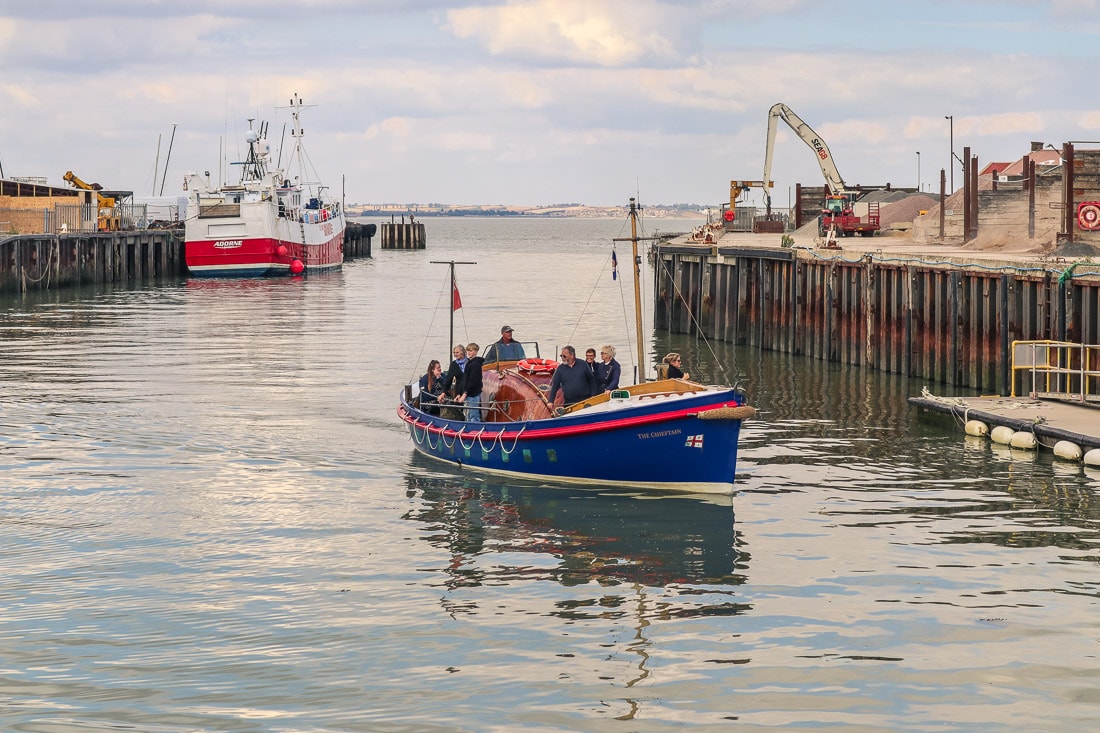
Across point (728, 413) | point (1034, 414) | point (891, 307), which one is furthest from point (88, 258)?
point (728, 413)

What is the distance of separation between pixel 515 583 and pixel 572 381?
722 cm

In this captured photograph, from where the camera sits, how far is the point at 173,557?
1919 cm

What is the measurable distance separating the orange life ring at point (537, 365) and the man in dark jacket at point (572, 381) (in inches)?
105

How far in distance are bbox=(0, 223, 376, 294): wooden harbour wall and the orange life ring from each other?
50380 millimetres

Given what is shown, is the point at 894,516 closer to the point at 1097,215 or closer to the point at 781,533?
the point at 781,533

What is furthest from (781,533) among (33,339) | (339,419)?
(33,339)

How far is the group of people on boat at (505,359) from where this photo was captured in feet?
80.8

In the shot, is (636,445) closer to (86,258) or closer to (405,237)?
(86,258)

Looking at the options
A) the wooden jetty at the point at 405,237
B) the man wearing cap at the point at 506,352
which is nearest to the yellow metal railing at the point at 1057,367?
the man wearing cap at the point at 506,352

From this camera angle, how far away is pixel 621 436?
22859 millimetres

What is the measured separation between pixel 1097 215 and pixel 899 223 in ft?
112

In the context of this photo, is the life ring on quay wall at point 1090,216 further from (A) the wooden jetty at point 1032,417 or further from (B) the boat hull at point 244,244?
(B) the boat hull at point 244,244

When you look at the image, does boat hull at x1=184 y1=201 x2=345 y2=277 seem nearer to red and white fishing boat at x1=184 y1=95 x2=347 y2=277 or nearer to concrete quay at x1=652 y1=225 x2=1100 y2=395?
red and white fishing boat at x1=184 y1=95 x2=347 y2=277

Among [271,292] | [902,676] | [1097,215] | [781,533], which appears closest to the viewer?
[902,676]
